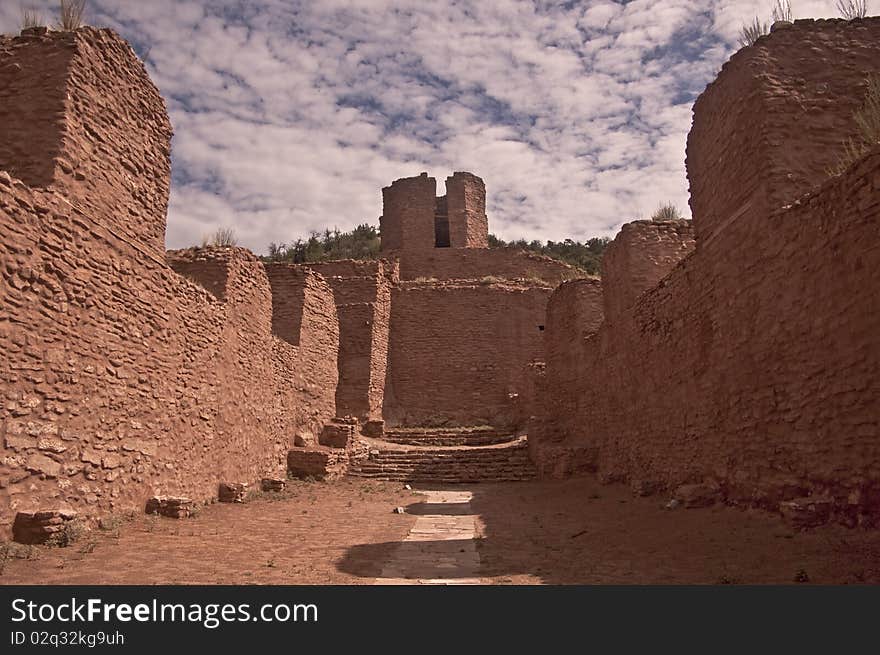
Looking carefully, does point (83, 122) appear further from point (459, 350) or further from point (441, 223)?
point (441, 223)

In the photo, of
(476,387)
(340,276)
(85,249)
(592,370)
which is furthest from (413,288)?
(85,249)

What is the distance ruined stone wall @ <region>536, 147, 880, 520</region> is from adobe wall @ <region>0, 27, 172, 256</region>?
25.3 feet

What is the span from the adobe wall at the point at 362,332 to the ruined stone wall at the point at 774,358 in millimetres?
13251

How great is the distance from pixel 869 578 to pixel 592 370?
34.8 feet

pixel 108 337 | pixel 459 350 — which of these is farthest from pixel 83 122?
pixel 459 350

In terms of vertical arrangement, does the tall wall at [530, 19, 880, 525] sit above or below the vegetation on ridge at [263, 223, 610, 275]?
below

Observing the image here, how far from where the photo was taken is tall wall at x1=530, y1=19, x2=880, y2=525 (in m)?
5.15

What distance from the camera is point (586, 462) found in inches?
564

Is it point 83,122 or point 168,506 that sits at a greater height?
point 83,122

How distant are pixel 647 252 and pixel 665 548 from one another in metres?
7.49

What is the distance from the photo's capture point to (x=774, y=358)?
6445 millimetres

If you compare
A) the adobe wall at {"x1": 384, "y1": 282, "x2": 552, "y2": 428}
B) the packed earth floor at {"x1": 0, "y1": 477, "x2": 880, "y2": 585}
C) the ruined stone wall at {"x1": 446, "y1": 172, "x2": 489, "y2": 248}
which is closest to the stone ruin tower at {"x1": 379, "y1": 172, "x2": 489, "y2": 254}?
the ruined stone wall at {"x1": 446, "y1": 172, "x2": 489, "y2": 248}

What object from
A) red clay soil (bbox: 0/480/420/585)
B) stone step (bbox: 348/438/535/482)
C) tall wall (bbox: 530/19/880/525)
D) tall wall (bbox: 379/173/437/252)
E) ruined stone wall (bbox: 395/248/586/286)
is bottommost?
red clay soil (bbox: 0/480/420/585)

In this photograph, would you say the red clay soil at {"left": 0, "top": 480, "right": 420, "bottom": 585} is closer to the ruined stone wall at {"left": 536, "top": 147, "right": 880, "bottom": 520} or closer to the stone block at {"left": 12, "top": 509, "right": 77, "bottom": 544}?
the stone block at {"left": 12, "top": 509, "right": 77, "bottom": 544}
